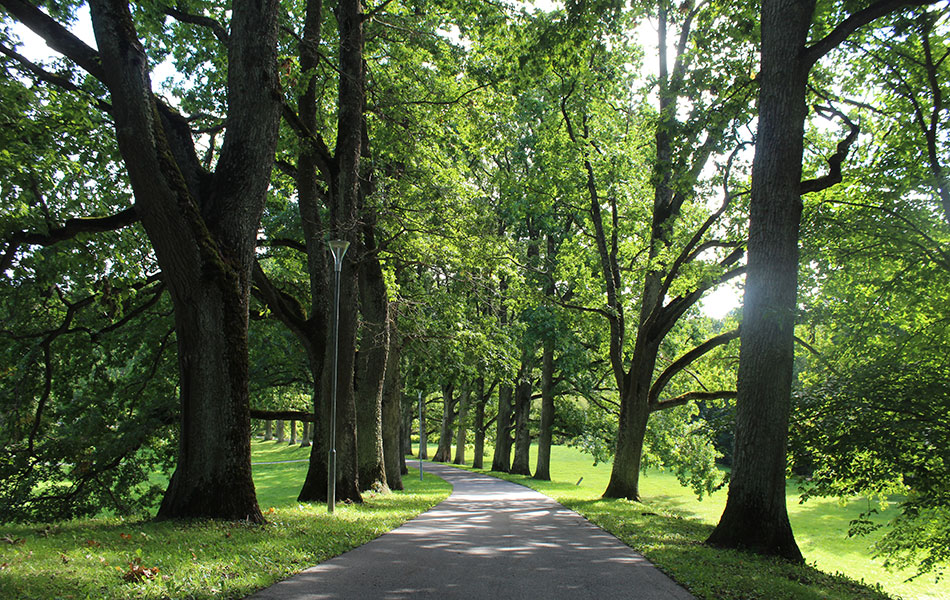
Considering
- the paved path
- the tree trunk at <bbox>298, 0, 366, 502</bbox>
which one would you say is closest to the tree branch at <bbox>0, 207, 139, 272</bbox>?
the tree trunk at <bbox>298, 0, 366, 502</bbox>

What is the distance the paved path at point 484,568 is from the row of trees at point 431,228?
2.06m

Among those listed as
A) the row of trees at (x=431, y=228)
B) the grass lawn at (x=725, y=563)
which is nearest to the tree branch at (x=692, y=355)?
the row of trees at (x=431, y=228)

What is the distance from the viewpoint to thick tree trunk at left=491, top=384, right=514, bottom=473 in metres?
31.4

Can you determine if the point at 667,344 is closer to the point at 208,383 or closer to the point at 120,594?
the point at 208,383

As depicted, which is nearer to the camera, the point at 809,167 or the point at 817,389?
the point at 817,389

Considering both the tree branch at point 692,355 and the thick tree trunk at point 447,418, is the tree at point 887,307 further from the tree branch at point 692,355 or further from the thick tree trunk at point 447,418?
the thick tree trunk at point 447,418

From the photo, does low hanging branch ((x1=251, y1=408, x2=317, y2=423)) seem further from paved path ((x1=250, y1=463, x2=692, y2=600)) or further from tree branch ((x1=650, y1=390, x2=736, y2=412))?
tree branch ((x1=650, y1=390, x2=736, y2=412))

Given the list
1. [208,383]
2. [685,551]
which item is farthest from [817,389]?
[208,383]

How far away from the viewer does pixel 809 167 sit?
16.7 m

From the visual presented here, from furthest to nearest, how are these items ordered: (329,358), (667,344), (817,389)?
1. (667,344)
2. (329,358)
3. (817,389)

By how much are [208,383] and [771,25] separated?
957 cm

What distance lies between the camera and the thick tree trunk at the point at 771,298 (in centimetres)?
862

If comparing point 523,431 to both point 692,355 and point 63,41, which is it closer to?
point 692,355

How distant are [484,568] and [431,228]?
30.1 ft
